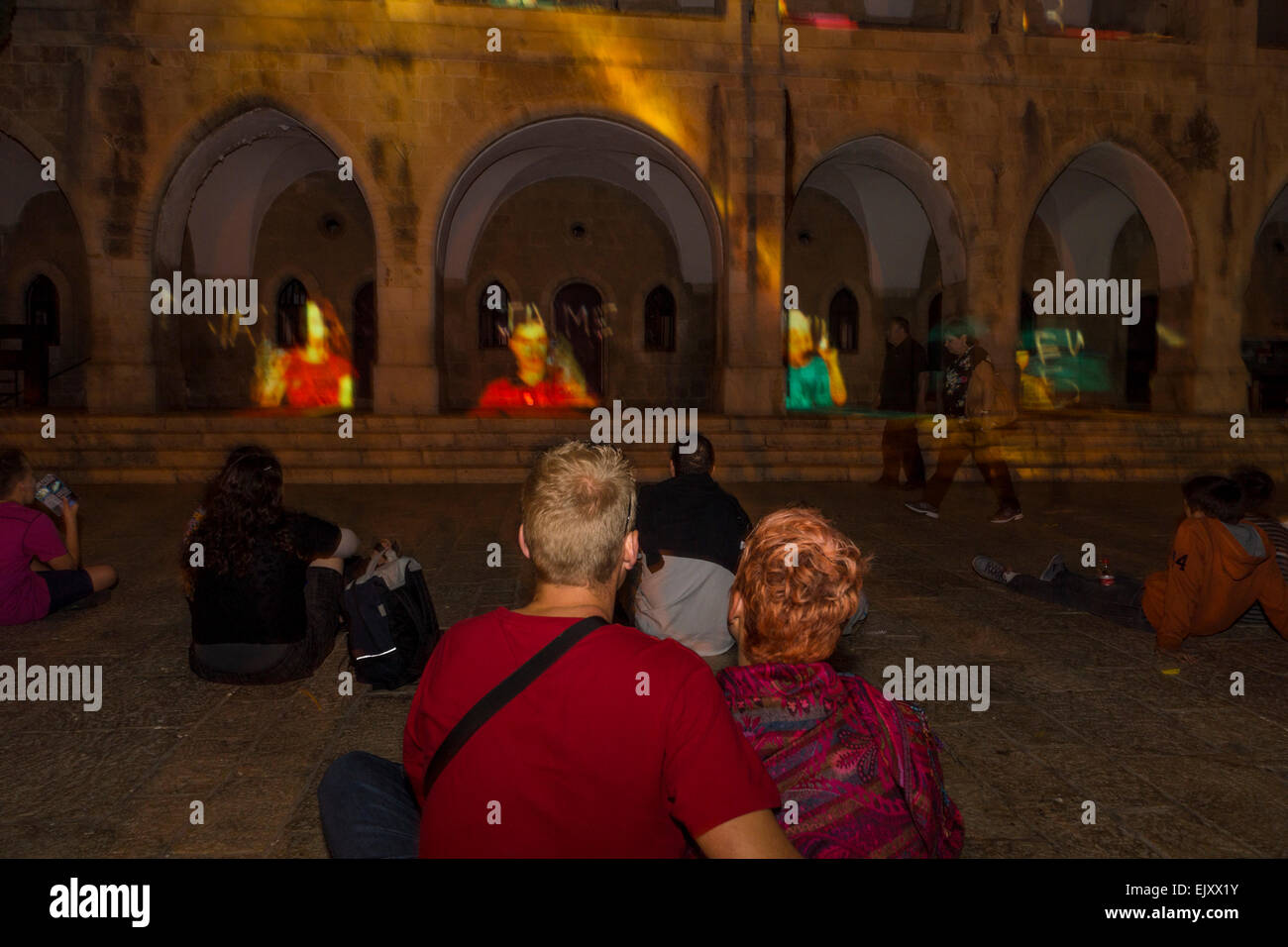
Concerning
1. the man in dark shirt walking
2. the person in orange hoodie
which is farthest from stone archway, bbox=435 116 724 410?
the person in orange hoodie

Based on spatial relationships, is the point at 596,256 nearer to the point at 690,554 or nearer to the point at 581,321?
the point at 581,321

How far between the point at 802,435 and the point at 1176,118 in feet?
31.9

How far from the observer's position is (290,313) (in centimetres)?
1925

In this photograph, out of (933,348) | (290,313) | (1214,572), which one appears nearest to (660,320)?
(933,348)

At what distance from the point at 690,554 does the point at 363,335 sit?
1749cm

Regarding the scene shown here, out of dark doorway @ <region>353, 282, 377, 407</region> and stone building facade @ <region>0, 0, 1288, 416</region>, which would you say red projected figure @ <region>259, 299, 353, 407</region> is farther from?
stone building facade @ <region>0, 0, 1288, 416</region>

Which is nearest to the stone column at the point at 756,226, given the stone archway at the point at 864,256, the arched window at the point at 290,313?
the stone archway at the point at 864,256

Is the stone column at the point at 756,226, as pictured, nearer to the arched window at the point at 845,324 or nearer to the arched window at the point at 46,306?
the arched window at the point at 845,324

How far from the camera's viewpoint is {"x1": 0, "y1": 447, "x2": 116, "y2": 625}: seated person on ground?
4590 millimetres

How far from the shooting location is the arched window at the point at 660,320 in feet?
67.1

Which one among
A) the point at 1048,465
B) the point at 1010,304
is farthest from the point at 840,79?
the point at 1048,465

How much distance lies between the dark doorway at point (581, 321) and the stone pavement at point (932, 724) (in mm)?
14403

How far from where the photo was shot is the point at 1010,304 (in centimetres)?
1516

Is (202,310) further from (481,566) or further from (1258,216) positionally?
(1258,216)
